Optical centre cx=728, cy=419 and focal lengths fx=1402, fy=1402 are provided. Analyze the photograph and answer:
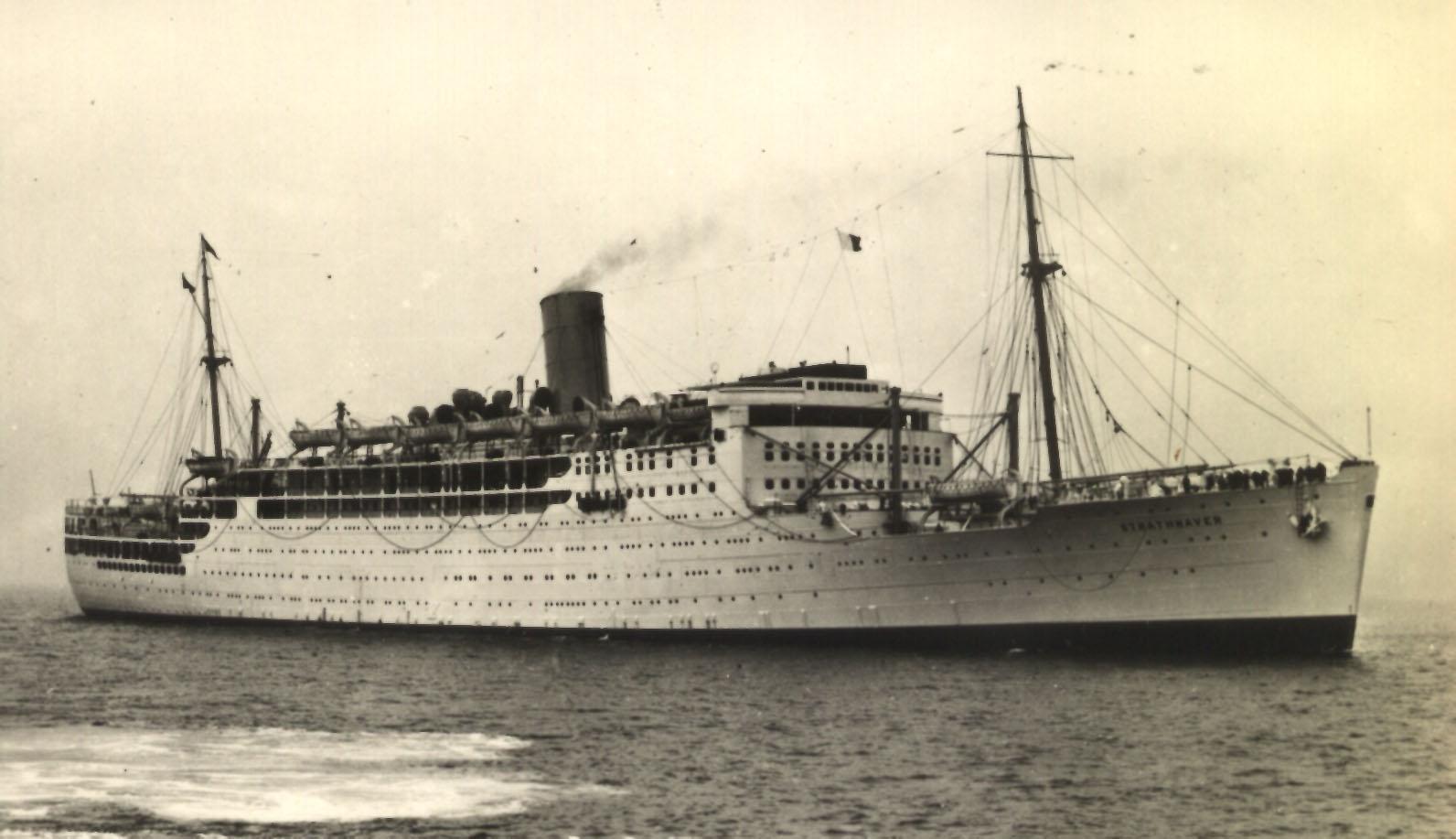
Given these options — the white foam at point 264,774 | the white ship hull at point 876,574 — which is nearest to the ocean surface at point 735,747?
the white foam at point 264,774

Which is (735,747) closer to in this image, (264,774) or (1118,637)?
(264,774)

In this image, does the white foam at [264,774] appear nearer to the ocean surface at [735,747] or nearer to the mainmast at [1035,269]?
the ocean surface at [735,747]

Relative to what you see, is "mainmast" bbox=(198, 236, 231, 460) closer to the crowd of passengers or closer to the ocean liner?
the ocean liner

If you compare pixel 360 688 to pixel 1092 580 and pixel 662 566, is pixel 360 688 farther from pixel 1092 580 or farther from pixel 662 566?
pixel 1092 580

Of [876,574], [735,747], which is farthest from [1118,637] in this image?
[735,747]

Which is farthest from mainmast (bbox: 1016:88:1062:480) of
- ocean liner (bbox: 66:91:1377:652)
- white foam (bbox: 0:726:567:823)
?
white foam (bbox: 0:726:567:823)

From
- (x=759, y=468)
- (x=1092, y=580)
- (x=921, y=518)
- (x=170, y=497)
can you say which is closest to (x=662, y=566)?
(x=759, y=468)
